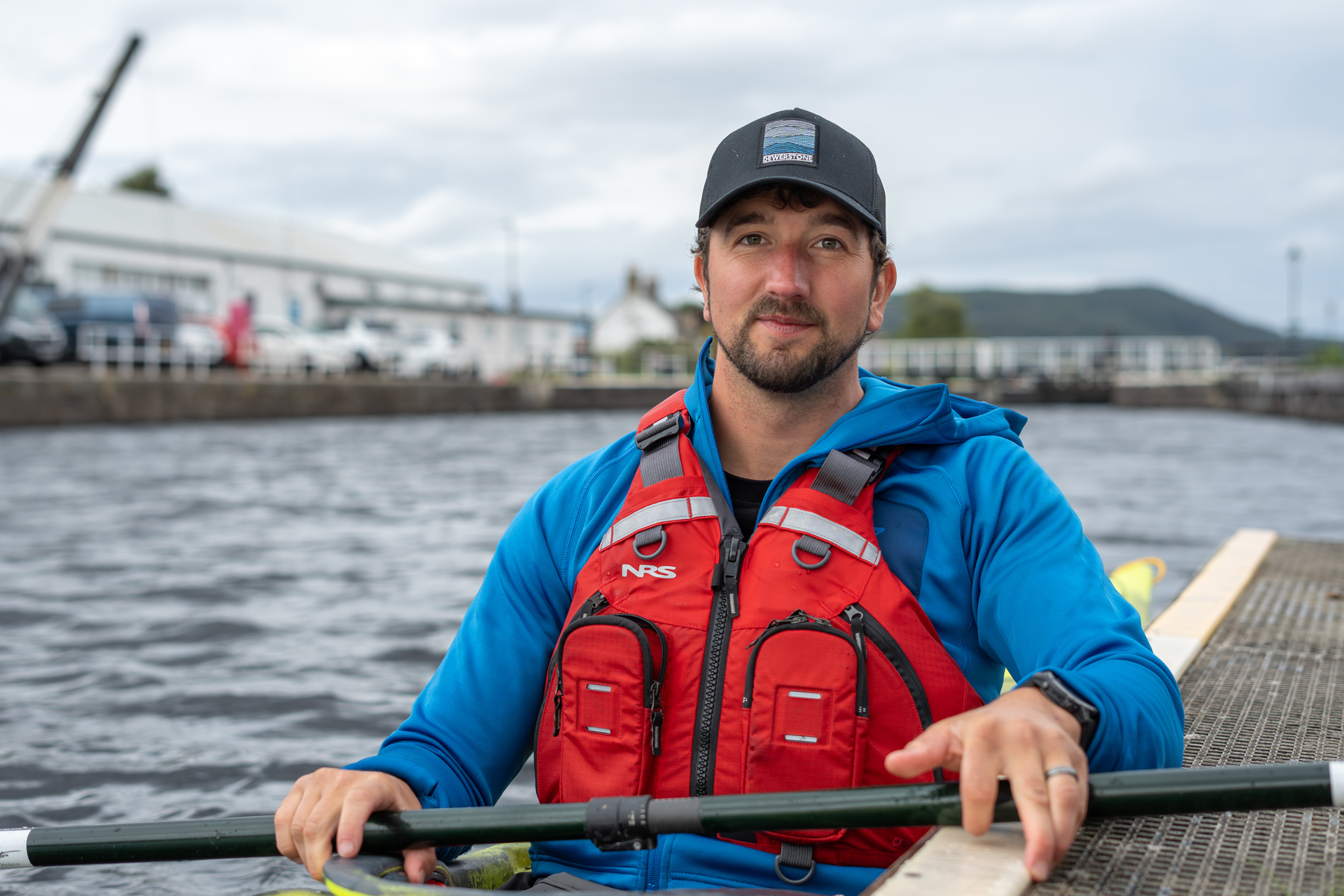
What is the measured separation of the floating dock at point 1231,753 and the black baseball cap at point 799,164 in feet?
3.65

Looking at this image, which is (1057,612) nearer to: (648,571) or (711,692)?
(711,692)

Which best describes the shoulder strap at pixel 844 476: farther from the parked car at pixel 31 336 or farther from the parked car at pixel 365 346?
the parked car at pixel 365 346

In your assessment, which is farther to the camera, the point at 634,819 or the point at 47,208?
the point at 47,208

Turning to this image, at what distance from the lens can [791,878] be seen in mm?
2055

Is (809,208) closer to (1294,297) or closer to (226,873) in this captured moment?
(226,873)

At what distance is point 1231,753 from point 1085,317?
191407 mm

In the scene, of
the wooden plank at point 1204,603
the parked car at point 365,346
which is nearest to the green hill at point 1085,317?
the parked car at point 365,346

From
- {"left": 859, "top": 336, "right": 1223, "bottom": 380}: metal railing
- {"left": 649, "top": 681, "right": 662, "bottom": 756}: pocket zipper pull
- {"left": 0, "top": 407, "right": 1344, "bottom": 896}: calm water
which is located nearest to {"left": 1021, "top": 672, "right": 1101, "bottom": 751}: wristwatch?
{"left": 649, "top": 681, "right": 662, "bottom": 756}: pocket zipper pull

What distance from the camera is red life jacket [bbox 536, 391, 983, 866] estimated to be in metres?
2.04

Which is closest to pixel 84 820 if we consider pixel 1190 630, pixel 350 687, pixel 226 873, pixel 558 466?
pixel 226 873

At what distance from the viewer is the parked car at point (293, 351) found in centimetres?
3055

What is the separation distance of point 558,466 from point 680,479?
15763 millimetres

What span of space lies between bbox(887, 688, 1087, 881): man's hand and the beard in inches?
29.2

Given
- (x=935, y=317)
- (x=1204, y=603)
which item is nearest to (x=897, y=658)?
(x=1204, y=603)
